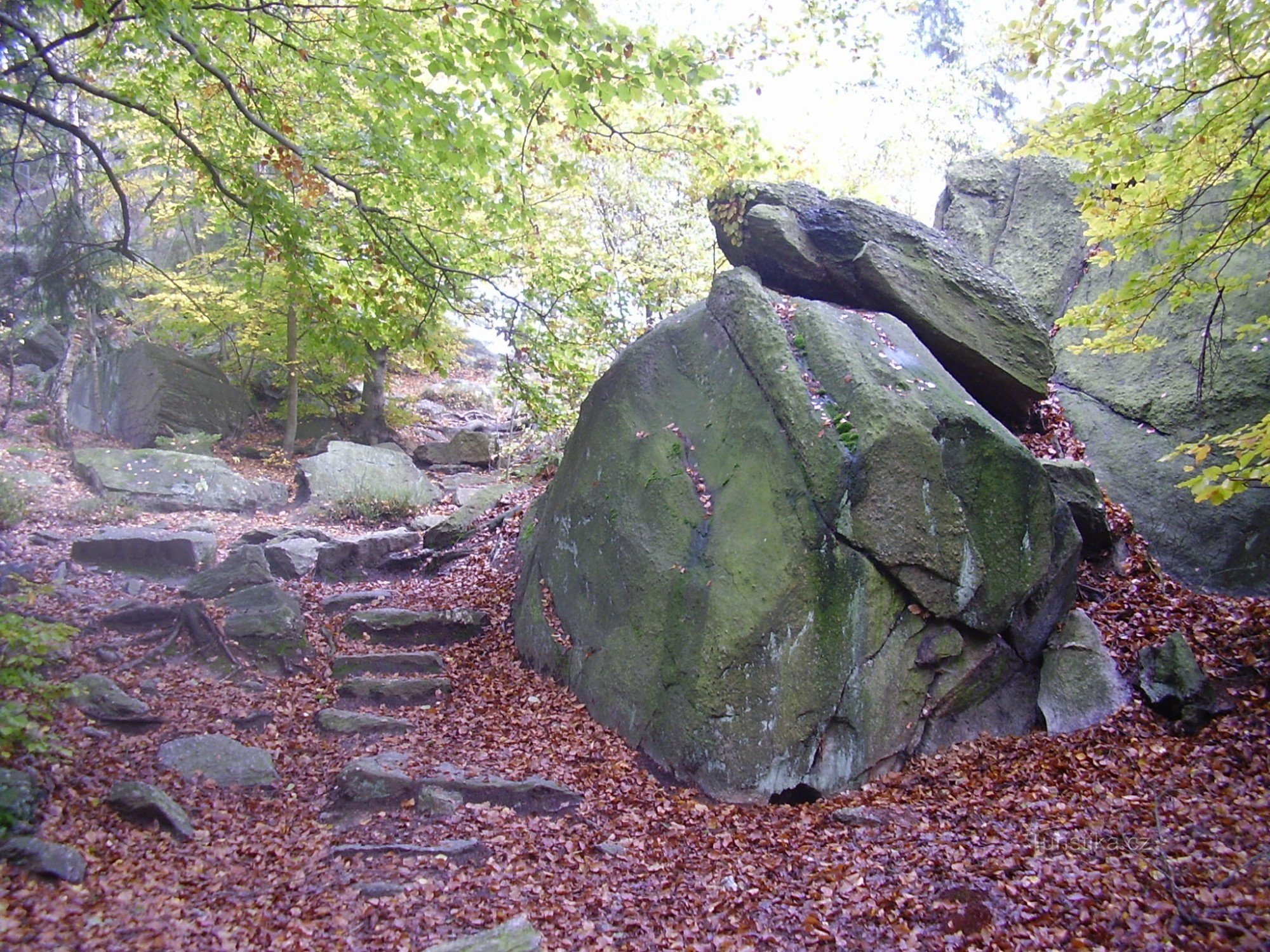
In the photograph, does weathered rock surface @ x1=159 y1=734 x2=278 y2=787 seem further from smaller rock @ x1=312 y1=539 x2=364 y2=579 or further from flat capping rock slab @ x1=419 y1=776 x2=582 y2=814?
smaller rock @ x1=312 y1=539 x2=364 y2=579

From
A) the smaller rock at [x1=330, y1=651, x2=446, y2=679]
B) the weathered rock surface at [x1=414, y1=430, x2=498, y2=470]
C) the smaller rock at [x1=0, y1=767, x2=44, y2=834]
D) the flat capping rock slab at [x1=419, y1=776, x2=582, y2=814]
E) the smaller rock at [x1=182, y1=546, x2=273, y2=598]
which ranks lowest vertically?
the flat capping rock slab at [x1=419, y1=776, x2=582, y2=814]

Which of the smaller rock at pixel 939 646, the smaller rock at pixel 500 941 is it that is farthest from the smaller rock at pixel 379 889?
the smaller rock at pixel 939 646

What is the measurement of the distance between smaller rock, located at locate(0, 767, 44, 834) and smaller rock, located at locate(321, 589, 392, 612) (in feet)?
17.6

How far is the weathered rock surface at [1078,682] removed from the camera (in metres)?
6.94

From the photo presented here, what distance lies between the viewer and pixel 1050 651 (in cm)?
751

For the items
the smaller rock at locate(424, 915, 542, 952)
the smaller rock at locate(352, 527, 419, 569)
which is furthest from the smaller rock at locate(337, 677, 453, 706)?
the smaller rock at locate(352, 527, 419, 569)

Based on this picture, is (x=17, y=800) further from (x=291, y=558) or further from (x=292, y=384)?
(x=292, y=384)

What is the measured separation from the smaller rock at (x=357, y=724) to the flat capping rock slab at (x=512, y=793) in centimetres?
120

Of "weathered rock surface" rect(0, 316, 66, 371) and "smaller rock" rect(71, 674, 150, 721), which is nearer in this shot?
"smaller rock" rect(71, 674, 150, 721)

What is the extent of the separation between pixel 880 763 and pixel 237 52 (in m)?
10.3

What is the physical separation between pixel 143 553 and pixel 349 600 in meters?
3.01

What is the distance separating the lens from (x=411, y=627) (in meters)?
9.71

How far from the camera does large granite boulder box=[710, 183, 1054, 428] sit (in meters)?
8.91

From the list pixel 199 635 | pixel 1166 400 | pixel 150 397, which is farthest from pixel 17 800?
pixel 150 397
